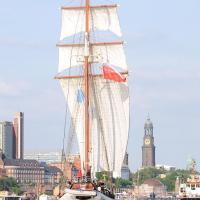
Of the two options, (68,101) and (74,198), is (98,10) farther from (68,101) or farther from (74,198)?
(74,198)

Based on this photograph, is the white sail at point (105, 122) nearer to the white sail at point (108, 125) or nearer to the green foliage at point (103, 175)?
the white sail at point (108, 125)

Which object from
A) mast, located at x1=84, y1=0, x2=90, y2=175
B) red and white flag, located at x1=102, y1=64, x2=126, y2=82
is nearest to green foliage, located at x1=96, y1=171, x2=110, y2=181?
mast, located at x1=84, y1=0, x2=90, y2=175

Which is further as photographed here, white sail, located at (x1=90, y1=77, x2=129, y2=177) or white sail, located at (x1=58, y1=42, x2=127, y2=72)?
white sail, located at (x1=58, y1=42, x2=127, y2=72)

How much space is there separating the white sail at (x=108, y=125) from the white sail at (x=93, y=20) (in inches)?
276

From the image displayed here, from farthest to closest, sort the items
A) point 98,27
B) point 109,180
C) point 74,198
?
1. point 98,27
2. point 109,180
3. point 74,198

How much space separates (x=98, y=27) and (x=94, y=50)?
4256 millimetres

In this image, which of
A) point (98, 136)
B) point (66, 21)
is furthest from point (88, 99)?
point (66, 21)

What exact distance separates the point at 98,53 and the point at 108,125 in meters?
7.53

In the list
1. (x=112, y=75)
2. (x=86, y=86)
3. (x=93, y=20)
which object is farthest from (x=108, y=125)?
(x=93, y=20)

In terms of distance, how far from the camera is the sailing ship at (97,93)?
12612 centimetres

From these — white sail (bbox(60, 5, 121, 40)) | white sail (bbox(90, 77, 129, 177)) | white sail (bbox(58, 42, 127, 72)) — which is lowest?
white sail (bbox(90, 77, 129, 177))

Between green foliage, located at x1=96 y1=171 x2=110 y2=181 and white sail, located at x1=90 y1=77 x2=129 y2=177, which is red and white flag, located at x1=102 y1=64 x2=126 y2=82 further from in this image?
green foliage, located at x1=96 y1=171 x2=110 y2=181

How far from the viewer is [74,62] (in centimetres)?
13325

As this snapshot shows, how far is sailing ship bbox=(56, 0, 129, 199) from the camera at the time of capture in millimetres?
126125
